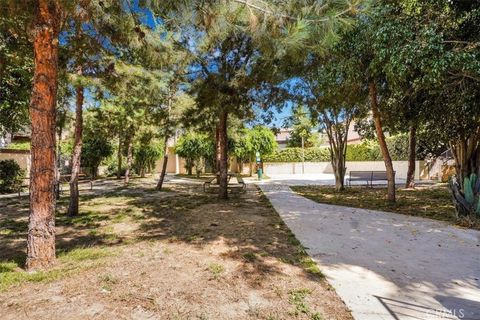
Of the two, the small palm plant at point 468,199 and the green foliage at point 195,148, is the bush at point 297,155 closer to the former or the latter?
the green foliage at point 195,148

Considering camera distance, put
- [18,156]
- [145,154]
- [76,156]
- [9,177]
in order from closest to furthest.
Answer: [76,156], [9,177], [18,156], [145,154]

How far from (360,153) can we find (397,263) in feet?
81.0

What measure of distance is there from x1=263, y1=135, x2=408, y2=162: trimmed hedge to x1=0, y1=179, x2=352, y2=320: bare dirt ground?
58.7 ft

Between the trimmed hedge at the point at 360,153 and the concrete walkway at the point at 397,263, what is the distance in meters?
15.8

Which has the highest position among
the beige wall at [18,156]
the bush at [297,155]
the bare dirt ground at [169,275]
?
the bush at [297,155]

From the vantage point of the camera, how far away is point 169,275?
3.66 m

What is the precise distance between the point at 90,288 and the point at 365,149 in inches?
1043

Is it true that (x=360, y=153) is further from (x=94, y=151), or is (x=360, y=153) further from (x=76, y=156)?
(x=76, y=156)

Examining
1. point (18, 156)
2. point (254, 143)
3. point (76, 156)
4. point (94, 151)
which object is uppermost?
point (254, 143)

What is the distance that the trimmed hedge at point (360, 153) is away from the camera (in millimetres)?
22828

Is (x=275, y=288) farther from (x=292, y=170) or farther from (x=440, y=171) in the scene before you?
(x=292, y=170)

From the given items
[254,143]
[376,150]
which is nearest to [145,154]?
[254,143]

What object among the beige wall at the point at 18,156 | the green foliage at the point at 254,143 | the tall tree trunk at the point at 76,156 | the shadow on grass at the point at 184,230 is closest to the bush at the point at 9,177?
the beige wall at the point at 18,156

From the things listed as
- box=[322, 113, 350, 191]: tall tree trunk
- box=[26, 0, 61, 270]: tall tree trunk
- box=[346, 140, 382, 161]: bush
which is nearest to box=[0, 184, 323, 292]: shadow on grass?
box=[26, 0, 61, 270]: tall tree trunk
